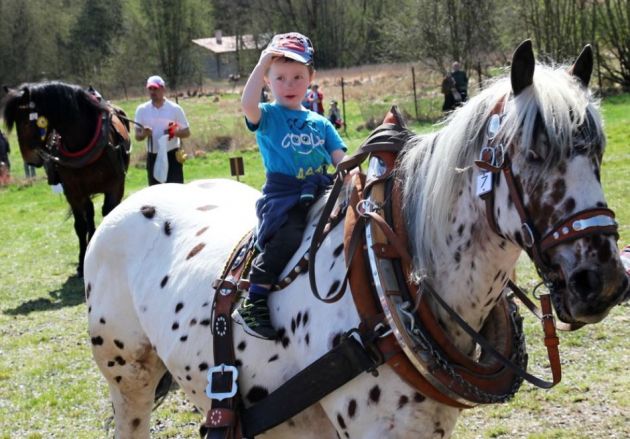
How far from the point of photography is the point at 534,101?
2.20m

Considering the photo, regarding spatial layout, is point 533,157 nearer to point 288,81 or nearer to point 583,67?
point 583,67

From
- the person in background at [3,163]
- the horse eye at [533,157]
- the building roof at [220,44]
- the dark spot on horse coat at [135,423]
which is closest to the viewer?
the horse eye at [533,157]

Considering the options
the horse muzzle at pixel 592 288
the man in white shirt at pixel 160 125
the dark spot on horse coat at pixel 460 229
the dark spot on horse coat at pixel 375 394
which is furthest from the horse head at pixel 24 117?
the horse muzzle at pixel 592 288

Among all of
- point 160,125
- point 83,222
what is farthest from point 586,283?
point 83,222

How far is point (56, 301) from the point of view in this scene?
8.80 metres

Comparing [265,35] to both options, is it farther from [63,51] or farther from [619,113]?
[619,113]

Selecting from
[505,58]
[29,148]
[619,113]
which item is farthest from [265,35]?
[29,148]

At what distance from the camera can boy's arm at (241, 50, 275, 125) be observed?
2.96m

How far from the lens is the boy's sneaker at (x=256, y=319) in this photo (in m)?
2.88

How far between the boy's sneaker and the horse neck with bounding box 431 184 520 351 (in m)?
0.71

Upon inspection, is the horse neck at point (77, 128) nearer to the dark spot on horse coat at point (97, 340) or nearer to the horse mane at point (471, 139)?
the dark spot on horse coat at point (97, 340)

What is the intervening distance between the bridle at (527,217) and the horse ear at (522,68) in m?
0.09

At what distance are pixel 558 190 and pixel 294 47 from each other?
1.31m

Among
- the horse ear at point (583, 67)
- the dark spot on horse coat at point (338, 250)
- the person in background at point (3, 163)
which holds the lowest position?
the person in background at point (3, 163)
